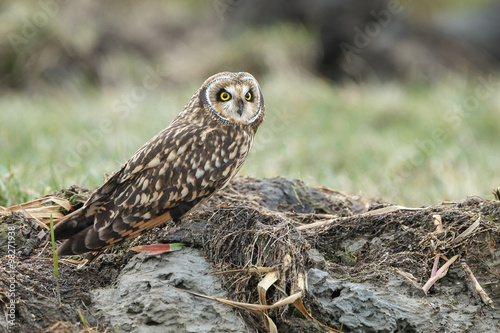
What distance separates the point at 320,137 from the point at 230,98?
5310 mm

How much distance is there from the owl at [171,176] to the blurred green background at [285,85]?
1.45 metres

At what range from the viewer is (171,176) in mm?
3551

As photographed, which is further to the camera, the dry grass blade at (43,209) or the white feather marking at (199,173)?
the dry grass blade at (43,209)

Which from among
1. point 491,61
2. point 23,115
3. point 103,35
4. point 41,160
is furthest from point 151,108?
point 491,61

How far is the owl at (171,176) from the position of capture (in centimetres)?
337

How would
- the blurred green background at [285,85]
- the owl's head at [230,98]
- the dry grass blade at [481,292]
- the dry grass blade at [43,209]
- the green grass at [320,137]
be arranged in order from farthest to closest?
the blurred green background at [285,85] → the green grass at [320,137] → the owl's head at [230,98] → the dry grass blade at [43,209] → the dry grass blade at [481,292]

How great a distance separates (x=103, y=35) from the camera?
14.2 m

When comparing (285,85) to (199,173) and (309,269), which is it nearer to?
(199,173)

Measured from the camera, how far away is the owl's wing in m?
3.34

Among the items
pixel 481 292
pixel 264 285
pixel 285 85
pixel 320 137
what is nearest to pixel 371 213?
pixel 481 292

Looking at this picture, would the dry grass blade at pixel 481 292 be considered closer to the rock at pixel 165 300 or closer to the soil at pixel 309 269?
the soil at pixel 309 269

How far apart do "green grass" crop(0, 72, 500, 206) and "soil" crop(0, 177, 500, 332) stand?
1.78 metres

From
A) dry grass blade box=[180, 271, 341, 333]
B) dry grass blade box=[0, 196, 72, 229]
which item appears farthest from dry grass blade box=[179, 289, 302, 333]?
dry grass blade box=[0, 196, 72, 229]

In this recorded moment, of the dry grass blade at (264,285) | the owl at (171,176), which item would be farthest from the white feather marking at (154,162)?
the dry grass blade at (264,285)
